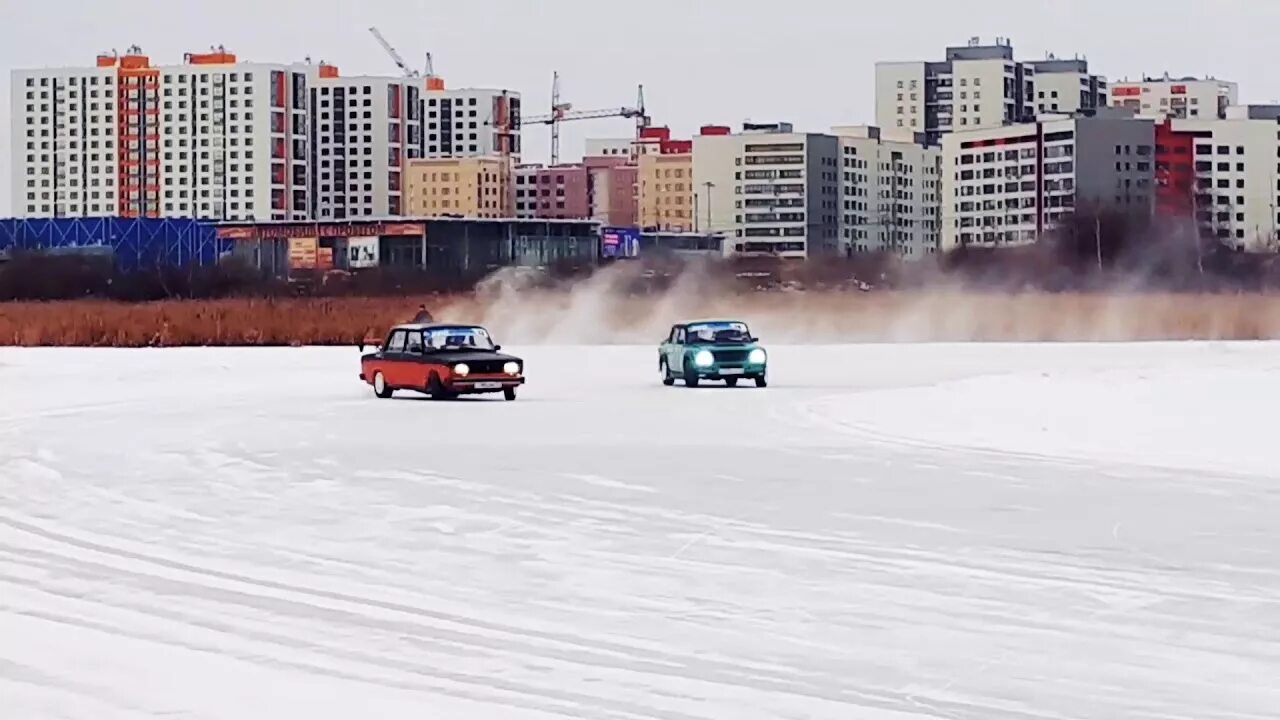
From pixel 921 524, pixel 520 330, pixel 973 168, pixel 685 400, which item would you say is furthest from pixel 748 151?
pixel 921 524

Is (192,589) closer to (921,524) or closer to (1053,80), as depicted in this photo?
(921,524)

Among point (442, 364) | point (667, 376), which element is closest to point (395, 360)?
point (442, 364)

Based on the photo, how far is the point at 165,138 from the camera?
178 meters

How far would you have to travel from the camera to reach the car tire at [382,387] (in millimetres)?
37812

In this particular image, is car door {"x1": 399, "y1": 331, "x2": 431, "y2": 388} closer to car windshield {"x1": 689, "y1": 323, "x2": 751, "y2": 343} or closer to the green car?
the green car

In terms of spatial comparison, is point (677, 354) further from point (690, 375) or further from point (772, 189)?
point (772, 189)

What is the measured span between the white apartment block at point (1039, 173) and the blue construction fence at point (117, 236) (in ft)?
164

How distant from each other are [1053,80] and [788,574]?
18062 centimetres

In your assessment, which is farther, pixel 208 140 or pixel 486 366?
pixel 208 140

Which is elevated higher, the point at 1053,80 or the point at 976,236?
the point at 1053,80

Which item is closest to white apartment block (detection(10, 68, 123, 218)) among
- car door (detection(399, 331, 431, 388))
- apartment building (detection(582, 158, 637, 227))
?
apartment building (detection(582, 158, 637, 227))

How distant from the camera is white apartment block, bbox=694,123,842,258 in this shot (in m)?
162

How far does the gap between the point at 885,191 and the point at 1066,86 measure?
3097 cm

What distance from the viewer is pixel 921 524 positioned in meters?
16.2
